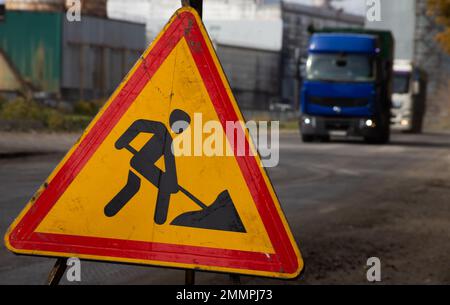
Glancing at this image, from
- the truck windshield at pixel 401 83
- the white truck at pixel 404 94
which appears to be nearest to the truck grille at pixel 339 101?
the white truck at pixel 404 94

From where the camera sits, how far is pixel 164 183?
156 inches

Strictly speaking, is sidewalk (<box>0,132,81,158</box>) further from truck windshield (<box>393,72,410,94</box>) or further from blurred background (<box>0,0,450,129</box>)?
truck windshield (<box>393,72,410,94</box>)

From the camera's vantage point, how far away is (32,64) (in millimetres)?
48438

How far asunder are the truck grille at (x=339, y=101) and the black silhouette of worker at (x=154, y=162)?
25643 mm

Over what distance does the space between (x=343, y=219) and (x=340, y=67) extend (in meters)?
18.2

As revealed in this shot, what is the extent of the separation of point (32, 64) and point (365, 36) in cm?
2340

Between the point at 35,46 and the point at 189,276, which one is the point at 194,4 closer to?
the point at 189,276

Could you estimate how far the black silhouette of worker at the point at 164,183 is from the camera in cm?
391
